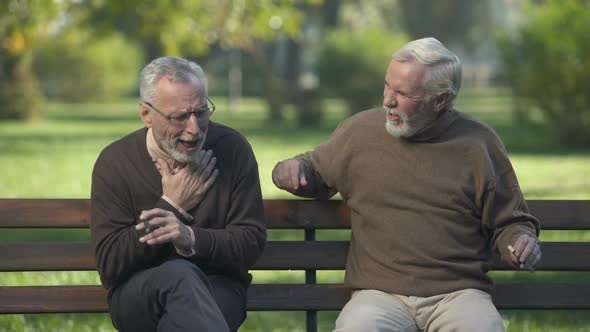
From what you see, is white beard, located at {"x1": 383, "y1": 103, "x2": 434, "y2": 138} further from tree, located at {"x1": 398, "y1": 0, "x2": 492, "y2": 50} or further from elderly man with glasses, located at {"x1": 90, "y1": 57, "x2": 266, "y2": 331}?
tree, located at {"x1": 398, "y1": 0, "x2": 492, "y2": 50}

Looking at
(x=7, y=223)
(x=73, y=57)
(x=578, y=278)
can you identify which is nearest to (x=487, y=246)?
(x=7, y=223)

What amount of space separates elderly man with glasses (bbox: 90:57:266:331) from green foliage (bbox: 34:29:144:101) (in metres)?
44.7

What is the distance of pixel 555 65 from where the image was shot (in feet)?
77.4

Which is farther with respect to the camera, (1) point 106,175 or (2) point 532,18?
(2) point 532,18

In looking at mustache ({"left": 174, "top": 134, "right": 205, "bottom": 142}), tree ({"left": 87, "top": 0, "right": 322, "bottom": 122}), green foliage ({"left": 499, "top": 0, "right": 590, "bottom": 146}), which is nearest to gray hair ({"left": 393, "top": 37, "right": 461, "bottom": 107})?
mustache ({"left": 174, "top": 134, "right": 205, "bottom": 142})

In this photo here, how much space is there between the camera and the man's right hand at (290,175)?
4906 millimetres

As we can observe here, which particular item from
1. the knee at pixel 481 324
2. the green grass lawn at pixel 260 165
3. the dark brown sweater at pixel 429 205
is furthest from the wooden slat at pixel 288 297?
the green grass lawn at pixel 260 165

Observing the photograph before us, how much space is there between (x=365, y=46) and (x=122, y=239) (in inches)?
1200

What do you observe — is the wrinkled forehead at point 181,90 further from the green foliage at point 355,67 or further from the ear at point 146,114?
the green foliage at point 355,67

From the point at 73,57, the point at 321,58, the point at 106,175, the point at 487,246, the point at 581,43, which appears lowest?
the point at 73,57

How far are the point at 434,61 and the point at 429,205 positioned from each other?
1.82ft

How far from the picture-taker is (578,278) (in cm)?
938

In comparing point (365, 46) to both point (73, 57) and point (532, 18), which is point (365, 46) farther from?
point (73, 57)

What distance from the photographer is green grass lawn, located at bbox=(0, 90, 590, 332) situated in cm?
748
